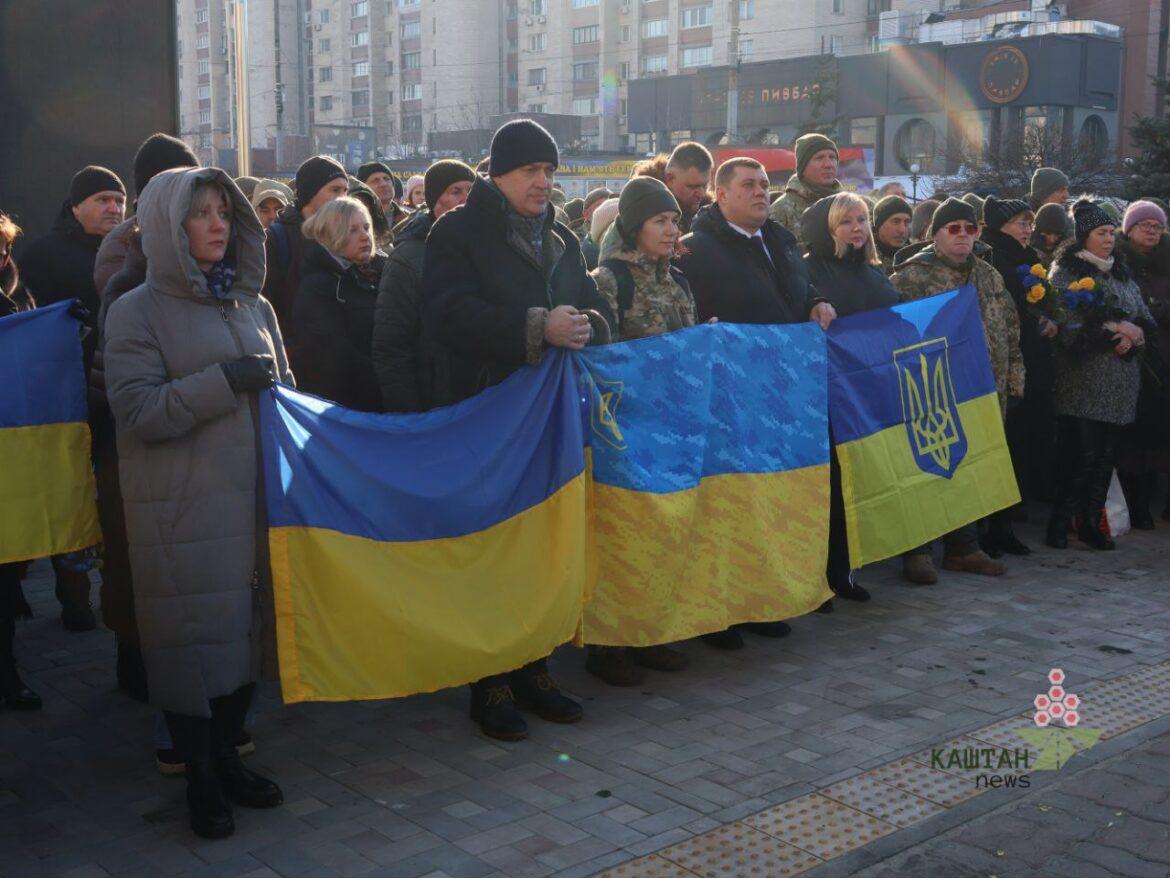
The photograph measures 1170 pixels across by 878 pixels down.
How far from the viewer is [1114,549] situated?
348 inches

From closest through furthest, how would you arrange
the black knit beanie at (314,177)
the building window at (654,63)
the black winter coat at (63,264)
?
the black winter coat at (63,264) → the black knit beanie at (314,177) → the building window at (654,63)

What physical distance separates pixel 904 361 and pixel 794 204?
169 centimetres

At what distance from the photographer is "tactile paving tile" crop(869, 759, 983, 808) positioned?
15.7ft

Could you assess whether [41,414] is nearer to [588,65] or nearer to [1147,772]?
[1147,772]

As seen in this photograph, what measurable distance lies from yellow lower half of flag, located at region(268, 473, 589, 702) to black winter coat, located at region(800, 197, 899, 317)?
2533mm

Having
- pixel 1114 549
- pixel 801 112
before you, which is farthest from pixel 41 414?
pixel 801 112

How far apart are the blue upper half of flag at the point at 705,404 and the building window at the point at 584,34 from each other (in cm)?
8773

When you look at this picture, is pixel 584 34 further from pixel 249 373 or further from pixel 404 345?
pixel 249 373

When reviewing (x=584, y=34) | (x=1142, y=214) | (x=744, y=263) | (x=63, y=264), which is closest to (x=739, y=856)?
(x=744, y=263)

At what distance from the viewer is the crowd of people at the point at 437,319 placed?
444 centimetres

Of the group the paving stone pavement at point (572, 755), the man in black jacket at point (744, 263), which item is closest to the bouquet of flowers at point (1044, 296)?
the paving stone pavement at point (572, 755)

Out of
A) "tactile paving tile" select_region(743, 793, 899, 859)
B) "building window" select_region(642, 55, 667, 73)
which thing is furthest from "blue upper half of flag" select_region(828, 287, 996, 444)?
"building window" select_region(642, 55, 667, 73)

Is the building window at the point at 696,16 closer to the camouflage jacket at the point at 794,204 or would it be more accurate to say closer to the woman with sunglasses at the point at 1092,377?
the woman with sunglasses at the point at 1092,377

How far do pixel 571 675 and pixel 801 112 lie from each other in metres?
61.7
